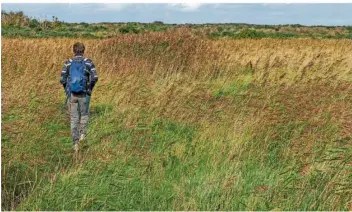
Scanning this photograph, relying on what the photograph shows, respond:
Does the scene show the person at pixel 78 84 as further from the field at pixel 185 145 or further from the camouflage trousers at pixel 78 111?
the field at pixel 185 145

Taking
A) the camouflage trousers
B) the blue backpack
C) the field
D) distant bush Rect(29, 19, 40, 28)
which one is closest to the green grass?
the field

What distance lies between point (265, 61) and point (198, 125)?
6382mm

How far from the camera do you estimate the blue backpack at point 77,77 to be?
6340mm

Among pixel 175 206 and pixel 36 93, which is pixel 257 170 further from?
pixel 36 93

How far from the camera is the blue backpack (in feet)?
20.8

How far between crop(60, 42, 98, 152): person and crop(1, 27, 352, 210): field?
0.21m

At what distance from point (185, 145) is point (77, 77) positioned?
1807 millimetres

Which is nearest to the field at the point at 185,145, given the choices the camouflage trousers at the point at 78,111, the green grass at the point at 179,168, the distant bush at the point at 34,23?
the green grass at the point at 179,168

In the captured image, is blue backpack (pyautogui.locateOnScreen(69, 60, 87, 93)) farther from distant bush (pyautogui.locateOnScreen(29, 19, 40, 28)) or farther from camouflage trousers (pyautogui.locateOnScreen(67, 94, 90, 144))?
distant bush (pyautogui.locateOnScreen(29, 19, 40, 28))

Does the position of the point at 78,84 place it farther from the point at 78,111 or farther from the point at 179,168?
the point at 179,168

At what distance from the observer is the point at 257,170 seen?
4.88 m

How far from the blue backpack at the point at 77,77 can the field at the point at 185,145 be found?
72 centimetres

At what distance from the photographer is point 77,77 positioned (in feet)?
20.8

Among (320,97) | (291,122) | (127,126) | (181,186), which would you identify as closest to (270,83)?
(320,97)
